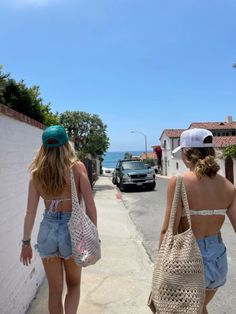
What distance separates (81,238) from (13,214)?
1208mm

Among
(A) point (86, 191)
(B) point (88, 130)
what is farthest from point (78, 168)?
(B) point (88, 130)

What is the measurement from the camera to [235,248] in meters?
7.91

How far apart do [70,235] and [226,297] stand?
106 inches

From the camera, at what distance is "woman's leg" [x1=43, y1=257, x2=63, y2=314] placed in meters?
3.25

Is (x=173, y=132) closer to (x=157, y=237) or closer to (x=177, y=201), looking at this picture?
(x=157, y=237)

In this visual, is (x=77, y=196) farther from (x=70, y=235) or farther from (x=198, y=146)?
(x=198, y=146)

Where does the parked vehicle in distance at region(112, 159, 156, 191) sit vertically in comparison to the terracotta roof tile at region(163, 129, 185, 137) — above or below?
below

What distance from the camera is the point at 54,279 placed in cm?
331

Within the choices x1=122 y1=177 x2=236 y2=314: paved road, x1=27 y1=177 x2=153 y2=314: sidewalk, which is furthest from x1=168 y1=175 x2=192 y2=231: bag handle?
x1=122 y1=177 x2=236 y2=314: paved road

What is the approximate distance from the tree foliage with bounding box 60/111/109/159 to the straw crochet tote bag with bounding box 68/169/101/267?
3123 centimetres

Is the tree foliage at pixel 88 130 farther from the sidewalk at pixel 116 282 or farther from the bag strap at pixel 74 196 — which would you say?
the bag strap at pixel 74 196

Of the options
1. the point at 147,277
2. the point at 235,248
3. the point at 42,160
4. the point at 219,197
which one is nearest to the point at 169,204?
the point at 219,197

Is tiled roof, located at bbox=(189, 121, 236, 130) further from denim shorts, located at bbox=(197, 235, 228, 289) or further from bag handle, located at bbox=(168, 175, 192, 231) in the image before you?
bag handle, located at bbox=(168, 175, 192, 231)

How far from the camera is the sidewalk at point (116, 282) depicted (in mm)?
4527
